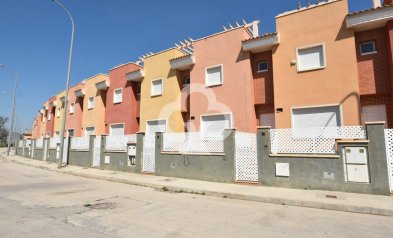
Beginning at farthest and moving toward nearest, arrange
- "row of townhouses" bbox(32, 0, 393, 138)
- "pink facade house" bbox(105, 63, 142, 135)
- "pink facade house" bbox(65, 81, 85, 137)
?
"pink facade house" bbox(65, 81, 85, 137), "pink facade house" bbox(105, 63, 142, 135), "row of townhouses" bbox(32, 0, 393, 138)

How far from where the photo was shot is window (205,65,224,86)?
15609 mm

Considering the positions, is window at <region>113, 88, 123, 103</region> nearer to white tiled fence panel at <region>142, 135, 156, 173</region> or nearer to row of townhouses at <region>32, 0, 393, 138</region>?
row of townhouses at <region>32, 0, 393, 138</region>

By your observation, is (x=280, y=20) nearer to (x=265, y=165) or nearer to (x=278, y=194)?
(x=265, y=165)

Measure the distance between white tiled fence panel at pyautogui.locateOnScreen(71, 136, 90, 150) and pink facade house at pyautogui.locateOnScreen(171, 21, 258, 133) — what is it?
844cm

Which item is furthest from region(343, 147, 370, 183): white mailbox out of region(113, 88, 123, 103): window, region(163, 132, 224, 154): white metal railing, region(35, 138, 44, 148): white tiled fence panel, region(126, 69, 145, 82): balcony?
region(35, 138, 44, 148): white tiled fence panel

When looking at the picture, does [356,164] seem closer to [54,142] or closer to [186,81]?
[186,81]

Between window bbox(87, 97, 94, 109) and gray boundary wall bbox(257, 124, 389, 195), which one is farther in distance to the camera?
window bbox(87, 97, 94, 109)

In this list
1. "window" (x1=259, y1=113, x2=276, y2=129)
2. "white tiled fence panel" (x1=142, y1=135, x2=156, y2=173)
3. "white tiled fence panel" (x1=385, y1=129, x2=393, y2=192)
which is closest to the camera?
"white tiled fence panel" (x1=385, y1=129, x2=393, y2=192)

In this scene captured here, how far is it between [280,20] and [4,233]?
14162 mm

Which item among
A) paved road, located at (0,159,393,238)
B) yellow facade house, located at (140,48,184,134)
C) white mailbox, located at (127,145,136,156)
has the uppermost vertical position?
yellow facade house, located at (140,48,184,134)

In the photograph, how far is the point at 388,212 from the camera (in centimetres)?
673

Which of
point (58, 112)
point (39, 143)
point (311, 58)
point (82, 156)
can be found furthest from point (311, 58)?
point (58, 112)

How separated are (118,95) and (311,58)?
51.3ft

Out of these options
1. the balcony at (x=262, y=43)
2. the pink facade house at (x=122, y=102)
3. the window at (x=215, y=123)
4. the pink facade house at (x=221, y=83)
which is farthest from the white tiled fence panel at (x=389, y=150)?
the pink facade house at (x=122, y=102)
